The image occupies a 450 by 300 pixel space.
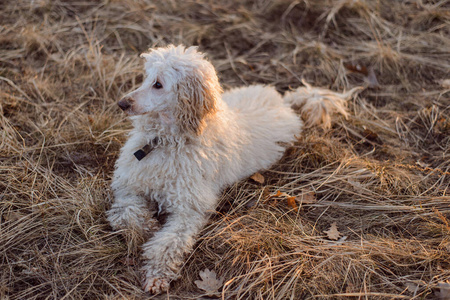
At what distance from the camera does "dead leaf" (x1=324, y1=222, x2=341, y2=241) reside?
3.30 metres

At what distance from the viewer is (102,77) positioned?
16.1 ft

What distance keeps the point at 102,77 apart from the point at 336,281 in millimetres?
3579

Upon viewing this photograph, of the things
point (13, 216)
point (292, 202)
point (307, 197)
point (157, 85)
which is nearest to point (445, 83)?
point (307, 197)

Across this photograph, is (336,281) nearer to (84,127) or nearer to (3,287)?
(3,287)

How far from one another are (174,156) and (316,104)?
1.96 m

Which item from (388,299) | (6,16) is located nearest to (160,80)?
(388,299)

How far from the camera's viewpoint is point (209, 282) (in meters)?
2.90

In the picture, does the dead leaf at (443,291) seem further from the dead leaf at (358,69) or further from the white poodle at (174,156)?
the dead leaf at (358,69)

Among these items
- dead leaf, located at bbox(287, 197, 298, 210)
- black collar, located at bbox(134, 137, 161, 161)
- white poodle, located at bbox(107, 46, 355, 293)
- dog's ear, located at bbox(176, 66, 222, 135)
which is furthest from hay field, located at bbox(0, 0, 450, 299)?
dog's ear, located at bbox(176, 66, 222, 135)

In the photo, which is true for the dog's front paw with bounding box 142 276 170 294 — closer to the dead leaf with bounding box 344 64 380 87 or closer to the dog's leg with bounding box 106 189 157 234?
the dog's leg with bounding box 106 189 157 234

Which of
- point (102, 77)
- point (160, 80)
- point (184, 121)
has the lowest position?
point (102, 77)

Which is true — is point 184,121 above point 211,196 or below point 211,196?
above

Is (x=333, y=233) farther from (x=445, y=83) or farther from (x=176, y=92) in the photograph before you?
(x=445, y=83)

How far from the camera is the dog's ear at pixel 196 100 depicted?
3113 mm
